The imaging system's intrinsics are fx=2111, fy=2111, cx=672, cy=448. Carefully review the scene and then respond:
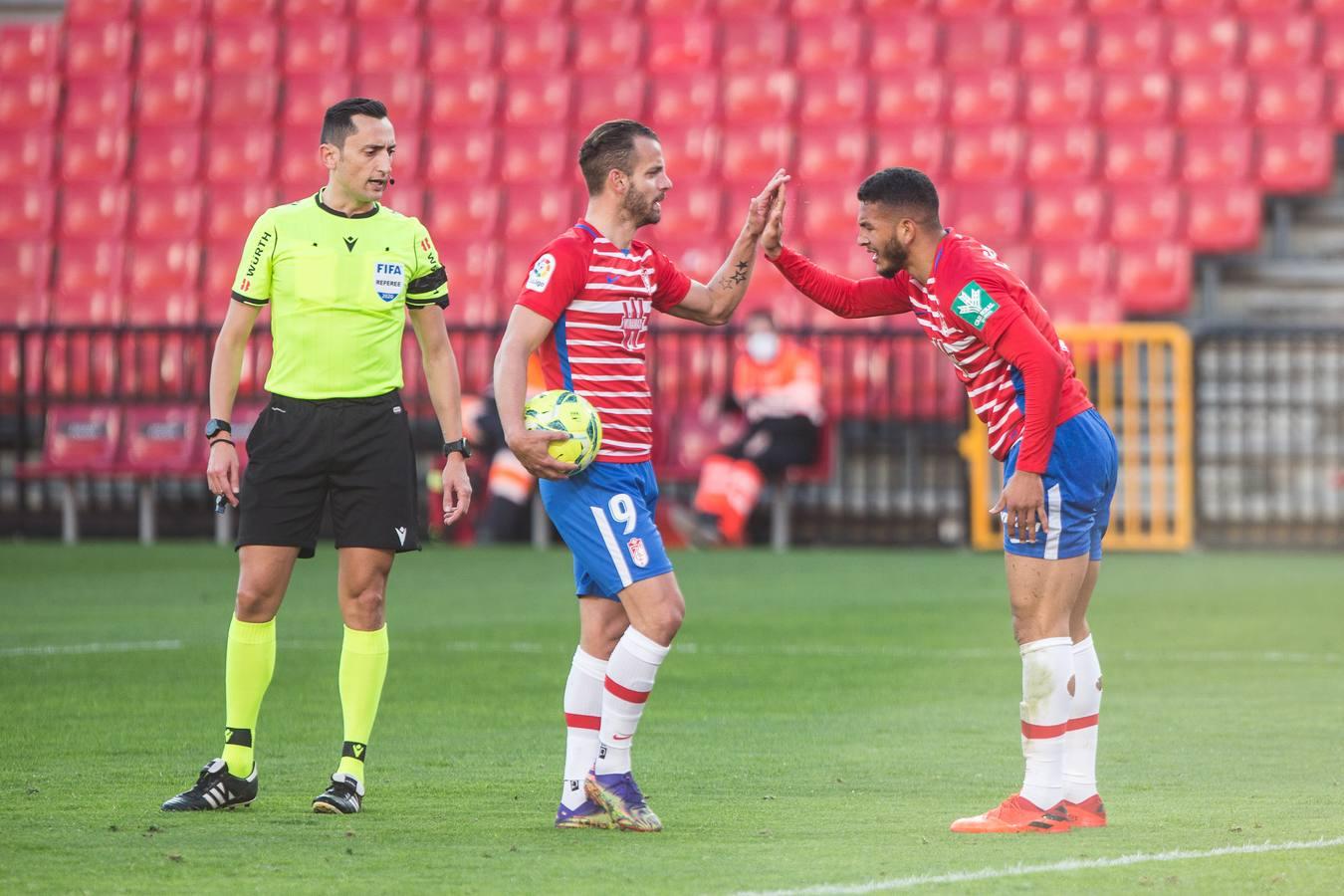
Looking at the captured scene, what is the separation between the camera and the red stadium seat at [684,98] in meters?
19.6

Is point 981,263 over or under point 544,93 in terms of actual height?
under

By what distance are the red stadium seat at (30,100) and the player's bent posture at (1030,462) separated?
17.2m

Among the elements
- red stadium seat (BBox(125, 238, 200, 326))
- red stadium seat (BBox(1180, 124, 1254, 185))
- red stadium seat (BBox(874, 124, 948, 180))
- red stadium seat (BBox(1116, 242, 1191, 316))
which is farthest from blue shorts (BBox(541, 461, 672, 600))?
red stadium seat (BBox(125, 238, 200, 326))

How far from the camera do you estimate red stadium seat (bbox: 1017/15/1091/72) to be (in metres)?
19.0

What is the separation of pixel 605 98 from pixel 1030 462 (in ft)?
49.1

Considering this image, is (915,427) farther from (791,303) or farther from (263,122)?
(263,122)

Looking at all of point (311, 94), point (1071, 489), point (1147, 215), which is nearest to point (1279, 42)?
point (1147, 215)

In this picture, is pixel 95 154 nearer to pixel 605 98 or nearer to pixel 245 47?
pixel 245 47

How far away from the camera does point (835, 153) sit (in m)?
19.0

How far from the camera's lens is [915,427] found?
1780 centimetres

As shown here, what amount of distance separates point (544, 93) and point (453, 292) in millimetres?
2258

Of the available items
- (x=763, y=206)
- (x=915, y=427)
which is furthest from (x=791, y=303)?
(x=763, y=206)

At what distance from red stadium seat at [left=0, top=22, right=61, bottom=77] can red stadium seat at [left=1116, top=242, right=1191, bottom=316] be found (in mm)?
10985

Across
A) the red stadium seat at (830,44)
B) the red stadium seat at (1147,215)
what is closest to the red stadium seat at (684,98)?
the red stadium seat at (830,44)
